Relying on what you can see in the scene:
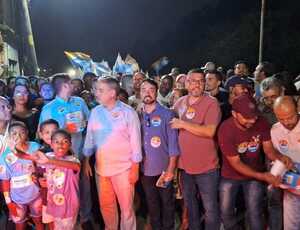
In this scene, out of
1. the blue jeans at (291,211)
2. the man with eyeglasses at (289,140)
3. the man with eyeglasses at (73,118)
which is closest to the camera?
the man with eyeglasses at (289,140)

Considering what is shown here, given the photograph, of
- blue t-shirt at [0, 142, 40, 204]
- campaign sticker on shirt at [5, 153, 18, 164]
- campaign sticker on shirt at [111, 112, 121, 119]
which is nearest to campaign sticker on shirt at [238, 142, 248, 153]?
campaign sticker on shirt at [111, 112, 121, 119]

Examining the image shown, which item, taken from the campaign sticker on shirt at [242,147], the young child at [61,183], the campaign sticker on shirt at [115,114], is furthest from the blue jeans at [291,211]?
the young child at [61,183]

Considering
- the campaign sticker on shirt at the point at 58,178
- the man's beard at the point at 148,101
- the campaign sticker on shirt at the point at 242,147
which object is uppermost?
the man's beard at the point at 148,101

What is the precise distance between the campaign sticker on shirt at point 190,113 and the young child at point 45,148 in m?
1.61

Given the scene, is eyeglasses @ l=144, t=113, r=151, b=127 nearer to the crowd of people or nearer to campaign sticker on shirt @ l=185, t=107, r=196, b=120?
the crowd of people

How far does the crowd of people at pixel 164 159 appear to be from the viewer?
448 cm

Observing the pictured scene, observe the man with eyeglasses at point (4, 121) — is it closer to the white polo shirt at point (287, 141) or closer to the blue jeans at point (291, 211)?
the white polo shirt at point (287, 141)

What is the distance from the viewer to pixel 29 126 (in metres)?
5.87

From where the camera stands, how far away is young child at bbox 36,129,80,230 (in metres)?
4.79

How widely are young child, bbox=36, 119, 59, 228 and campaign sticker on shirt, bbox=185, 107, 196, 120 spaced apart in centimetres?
161

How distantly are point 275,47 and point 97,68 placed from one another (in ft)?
67.3

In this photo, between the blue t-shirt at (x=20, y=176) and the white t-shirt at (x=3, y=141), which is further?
the white t-shirt at (x=3, y=141)

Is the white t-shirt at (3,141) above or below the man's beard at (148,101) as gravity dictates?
below

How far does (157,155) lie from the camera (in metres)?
5.10
